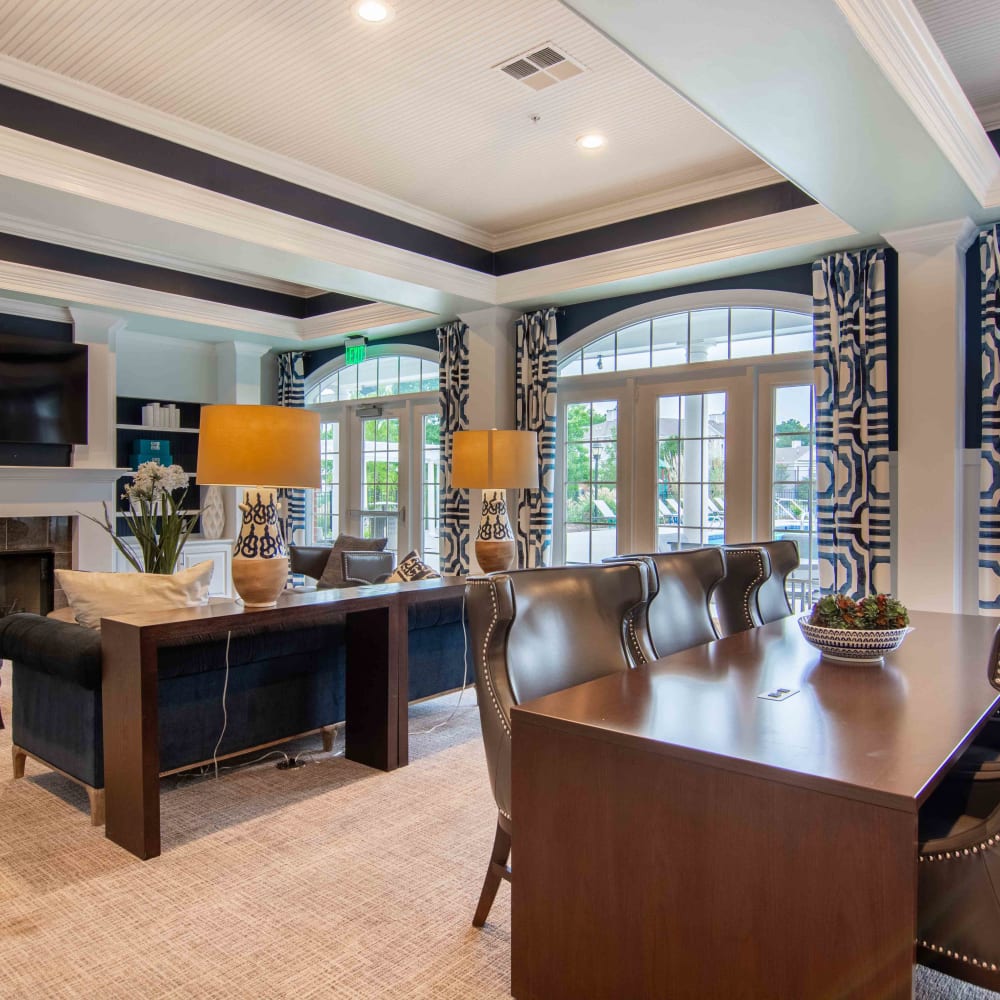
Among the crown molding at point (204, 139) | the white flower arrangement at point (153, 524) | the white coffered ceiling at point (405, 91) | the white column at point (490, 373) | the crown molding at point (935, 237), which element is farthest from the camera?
the white column at point (490, 373)

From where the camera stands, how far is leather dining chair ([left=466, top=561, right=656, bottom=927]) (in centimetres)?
198

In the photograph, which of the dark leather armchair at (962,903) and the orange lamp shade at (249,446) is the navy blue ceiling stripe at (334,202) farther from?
the dark leather armchair at (962,903)

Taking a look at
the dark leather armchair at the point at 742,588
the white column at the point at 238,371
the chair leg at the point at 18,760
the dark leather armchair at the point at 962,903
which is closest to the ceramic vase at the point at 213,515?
the white column at the point at 238,371

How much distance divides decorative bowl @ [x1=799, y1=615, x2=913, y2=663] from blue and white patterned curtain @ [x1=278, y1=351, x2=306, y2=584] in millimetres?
6296

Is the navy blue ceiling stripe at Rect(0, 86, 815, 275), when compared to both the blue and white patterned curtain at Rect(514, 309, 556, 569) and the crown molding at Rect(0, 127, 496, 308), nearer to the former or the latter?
the crown molding at Rect(0, 127, 496, 308)

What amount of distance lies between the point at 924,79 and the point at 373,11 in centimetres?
205

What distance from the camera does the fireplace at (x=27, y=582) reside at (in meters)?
6.31

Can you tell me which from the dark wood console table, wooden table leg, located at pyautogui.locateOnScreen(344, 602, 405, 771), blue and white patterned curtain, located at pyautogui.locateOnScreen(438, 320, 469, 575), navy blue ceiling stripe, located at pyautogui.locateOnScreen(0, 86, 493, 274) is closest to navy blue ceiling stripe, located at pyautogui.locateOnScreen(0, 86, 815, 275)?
navy blue ceiling stripe, located at pyautogui.locateOnScreen(0, 86, 493, 274)

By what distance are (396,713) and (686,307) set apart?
3399mm

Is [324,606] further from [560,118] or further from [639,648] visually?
[560,118]

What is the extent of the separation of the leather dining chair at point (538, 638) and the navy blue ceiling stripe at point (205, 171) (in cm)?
311

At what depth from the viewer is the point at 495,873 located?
2189 mm

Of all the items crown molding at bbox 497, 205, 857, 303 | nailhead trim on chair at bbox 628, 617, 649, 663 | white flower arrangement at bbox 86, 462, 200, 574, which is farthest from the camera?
white flower arrangement at bbox 86, 462, 200, 574

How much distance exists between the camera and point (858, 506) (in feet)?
14.8
